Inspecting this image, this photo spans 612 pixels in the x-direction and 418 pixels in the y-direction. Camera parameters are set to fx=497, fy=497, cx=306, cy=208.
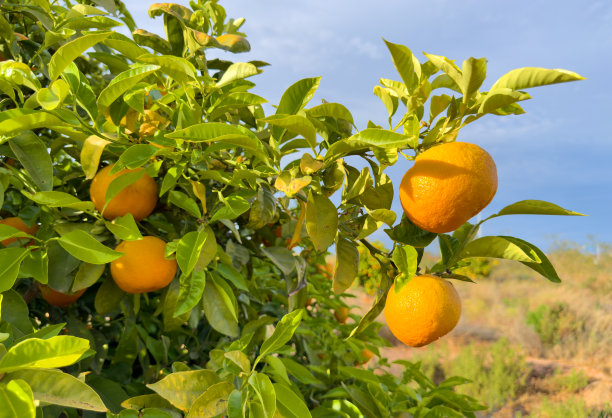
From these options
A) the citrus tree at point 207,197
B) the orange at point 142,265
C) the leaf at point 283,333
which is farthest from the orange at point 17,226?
the leaf at point 283,333

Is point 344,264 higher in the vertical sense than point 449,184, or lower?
lower

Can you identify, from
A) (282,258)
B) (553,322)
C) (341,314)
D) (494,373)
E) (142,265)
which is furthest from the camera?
(553,322)

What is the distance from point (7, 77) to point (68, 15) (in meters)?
0.32

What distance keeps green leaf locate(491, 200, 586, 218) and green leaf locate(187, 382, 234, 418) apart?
510mm

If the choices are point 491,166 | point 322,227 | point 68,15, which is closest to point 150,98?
point 68,15

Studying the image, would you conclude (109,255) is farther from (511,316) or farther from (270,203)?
(511,316)

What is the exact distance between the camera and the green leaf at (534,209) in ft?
2.45

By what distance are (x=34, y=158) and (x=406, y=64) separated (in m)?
0.65

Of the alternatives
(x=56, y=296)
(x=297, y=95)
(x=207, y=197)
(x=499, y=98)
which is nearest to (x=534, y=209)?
(x=499, y=98)

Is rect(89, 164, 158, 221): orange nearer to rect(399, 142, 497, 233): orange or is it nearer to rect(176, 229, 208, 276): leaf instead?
rect(176, 229, 208, 276): leaf

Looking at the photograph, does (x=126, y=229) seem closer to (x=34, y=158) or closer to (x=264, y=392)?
(x=34, y=158)

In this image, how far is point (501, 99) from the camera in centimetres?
67

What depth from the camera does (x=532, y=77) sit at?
2.20ft

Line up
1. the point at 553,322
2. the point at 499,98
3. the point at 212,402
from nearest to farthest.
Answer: the point at 499,98, the point at 212,402, the point at 553,322
